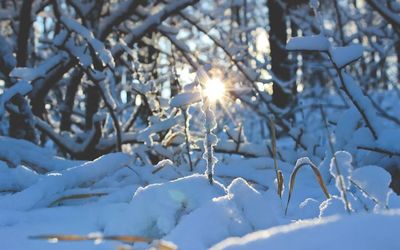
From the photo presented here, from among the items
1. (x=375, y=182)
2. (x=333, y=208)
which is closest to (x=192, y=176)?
(x=333, y=208)

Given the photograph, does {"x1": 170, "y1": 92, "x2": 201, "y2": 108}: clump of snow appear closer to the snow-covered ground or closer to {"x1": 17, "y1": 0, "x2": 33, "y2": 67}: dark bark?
the snow-covered ground

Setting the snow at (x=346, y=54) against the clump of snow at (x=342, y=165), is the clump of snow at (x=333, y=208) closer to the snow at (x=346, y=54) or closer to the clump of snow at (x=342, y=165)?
the clump of snow at (x=342, y=165)

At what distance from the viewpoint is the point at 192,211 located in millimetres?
1146

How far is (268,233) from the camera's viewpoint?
66cm

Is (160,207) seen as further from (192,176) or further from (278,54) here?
(278,54)

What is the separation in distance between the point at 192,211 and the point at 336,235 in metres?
0.55

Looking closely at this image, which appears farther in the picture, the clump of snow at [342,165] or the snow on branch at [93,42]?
the snow on branch at [93,42]

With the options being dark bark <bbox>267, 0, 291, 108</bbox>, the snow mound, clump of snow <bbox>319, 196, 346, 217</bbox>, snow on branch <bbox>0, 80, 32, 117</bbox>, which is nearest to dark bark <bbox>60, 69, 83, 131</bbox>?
snow on branch <bbox>0, 80, 32, 117</bbox>

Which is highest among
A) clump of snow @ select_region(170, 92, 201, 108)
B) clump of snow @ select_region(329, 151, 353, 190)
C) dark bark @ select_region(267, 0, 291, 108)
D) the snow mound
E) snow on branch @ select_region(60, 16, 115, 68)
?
dark bark @ select_region(267, 0, 291, 108)

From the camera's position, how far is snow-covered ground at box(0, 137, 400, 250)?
25.2 inches

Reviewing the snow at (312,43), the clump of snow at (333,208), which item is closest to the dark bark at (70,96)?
the snow at (312,43)

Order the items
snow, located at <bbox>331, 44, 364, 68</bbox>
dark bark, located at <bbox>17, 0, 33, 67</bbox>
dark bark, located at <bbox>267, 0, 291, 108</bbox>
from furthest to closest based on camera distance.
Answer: dark bark, located at <bbox>267, 0, 291, 108</bbox>
dark bark, located at <bbox>17, 0, 33, 67</bbox>
snow, located at <bbox>331, 44, 364, 68</bbox>

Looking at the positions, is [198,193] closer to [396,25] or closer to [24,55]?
[396,25]

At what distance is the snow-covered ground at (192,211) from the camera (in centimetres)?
64
